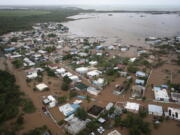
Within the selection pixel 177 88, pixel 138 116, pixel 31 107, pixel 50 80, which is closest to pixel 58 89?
pixel 50 80

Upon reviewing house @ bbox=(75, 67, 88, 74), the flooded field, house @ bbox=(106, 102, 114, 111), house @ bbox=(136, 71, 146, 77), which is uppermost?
the flooded field

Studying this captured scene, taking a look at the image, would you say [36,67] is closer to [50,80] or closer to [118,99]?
[50,80]

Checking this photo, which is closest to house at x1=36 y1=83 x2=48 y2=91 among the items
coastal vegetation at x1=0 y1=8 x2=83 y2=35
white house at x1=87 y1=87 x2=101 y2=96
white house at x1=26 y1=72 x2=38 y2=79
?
white house at x1=26 y1=72 x2=38 y2=79

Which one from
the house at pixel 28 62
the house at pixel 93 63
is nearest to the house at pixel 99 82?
the house at pixel 93 63

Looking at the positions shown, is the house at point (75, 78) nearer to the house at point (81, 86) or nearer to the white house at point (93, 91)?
the house at point (81, 86)

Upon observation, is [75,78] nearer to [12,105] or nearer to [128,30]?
[12,105]

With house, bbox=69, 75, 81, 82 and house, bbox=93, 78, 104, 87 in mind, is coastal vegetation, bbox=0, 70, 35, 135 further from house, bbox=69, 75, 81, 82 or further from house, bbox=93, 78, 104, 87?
house, bbox=93, 78, 104, 87
